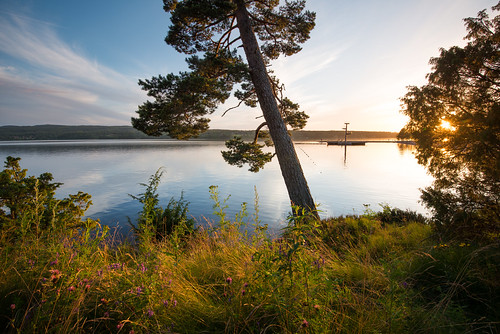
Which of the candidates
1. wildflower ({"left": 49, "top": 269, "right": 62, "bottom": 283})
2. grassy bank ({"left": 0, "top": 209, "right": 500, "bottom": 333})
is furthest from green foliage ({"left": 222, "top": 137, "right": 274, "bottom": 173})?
wildflower ({"left": 49, "top": 269, "right": 62, "bottom": 283})

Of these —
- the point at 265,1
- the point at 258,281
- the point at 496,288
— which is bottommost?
the point at 496,288

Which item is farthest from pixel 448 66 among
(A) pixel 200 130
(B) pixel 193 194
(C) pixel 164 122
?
(B) pixel 193 194

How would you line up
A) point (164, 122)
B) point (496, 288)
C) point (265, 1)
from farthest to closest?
point (265, 1) → point (164, 122) → point (496, 288)

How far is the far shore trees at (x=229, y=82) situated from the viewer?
6.04m

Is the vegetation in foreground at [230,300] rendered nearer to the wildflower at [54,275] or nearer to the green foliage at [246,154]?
the wildflower at [54,275]

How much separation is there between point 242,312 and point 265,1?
851 centimetres

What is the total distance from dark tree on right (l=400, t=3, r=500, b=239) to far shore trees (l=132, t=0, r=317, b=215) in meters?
2.96

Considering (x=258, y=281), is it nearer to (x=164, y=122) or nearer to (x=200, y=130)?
(x=164, y=122)

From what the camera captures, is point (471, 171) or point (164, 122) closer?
point (471, 171)

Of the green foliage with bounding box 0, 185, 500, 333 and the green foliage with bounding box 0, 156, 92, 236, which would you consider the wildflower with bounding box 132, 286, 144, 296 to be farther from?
the green foliage with bounding box 0, 156, 92, 236

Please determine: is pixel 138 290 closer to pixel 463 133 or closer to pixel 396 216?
pixel 463 133

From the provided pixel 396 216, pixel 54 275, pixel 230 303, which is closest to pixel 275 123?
pixel 230 303

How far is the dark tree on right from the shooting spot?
3688 millimetres

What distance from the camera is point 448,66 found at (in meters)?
5.02
